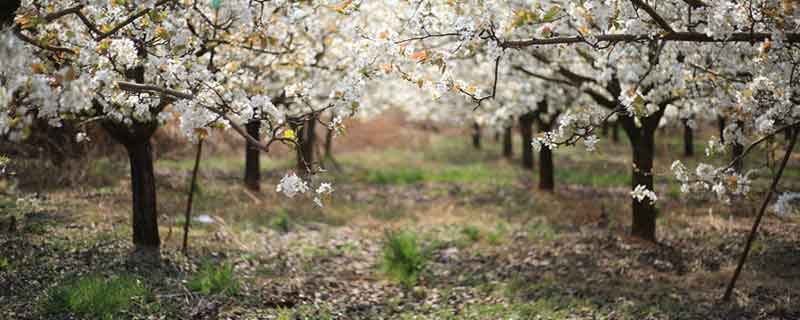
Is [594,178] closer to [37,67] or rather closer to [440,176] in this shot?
[440,176]

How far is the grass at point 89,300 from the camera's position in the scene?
6.20 metres

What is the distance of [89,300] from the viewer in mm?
6242

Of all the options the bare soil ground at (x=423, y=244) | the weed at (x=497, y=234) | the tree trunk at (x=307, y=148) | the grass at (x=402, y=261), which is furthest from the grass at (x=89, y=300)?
the weed at (x=497, y=234)

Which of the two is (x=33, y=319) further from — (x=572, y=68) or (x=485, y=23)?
(x=572, y=68)

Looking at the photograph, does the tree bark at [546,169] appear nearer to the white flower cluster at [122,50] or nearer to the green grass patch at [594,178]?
the green grass patch at [594,178]

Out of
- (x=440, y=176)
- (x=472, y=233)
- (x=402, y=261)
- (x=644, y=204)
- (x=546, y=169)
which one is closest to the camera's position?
(x=402, y=261)

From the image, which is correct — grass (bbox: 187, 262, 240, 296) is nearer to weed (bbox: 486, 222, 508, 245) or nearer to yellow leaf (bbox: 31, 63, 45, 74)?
yellow leaf (bbox: 31, 63, 45, 74)

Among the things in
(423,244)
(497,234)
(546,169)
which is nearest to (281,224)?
(423,244)

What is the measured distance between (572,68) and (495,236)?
12.7ft

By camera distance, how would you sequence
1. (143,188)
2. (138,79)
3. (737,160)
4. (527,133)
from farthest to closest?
(527,133) < (143,188) < (138,79) < (737,160)

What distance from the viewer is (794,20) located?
505 cm

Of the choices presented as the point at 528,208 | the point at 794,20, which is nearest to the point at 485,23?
the point at 794,20

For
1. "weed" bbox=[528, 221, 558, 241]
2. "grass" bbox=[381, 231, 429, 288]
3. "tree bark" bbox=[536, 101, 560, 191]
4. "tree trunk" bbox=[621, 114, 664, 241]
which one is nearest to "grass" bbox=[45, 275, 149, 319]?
"grass" bbox=[381, 231, 429, 288]

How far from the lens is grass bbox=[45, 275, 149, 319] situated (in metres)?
6.20
